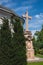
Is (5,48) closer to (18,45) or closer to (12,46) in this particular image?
(12,46)

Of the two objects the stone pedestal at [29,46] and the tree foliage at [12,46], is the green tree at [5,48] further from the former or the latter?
the stone pedestal at [29,46]

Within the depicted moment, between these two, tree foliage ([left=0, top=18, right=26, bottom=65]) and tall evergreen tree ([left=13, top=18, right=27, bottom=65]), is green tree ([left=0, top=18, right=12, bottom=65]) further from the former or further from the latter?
tall evergreen tree ([left=13, top=18, right=27, bottom=65])

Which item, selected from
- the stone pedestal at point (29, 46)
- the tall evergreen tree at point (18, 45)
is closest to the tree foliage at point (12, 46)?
the tall evergreen tree at point (18, 45)

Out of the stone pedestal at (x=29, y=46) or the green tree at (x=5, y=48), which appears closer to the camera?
the green tree at (x=5, y=48)

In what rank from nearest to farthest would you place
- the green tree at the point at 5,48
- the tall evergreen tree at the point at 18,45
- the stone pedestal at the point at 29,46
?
the green tree at the point at 5,48, the tall evergreen tree at the point at 18,45, the stone pedestal at the point at 29,46

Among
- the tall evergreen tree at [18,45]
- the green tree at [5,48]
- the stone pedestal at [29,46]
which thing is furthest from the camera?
the stone pedestal at [29,46]

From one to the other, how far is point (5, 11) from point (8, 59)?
1147 cm

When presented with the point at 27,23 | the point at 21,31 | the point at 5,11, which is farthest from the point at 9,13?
the point at 21,31

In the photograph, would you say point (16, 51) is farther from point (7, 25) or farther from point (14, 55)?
point (7, 25)

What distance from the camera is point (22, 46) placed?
40.1ft

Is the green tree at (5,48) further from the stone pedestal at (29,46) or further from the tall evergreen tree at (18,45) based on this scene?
the stone pedestal at (29,46)

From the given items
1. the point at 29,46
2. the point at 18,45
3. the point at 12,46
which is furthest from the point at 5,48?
the point at 29,46

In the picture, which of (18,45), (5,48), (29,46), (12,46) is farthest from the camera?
(29,46)

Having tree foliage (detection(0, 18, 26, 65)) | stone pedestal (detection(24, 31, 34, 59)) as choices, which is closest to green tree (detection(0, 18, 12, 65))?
tree foliage (detection(0, 18, 26, 65))
